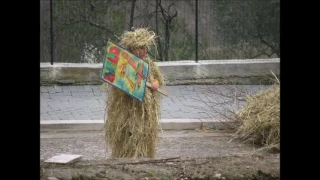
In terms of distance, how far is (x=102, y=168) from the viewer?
4266 millimetres

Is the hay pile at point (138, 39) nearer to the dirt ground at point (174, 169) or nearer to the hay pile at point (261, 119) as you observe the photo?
the dirt ground at point (174, 169)

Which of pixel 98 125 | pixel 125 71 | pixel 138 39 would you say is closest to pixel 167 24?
pixel 98 125

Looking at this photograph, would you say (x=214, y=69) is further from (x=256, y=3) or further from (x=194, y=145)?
(x=194, y=145)

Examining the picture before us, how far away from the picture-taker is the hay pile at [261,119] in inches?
305

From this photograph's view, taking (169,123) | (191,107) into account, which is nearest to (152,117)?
(169,123)

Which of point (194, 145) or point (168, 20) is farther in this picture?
point (168, 20)

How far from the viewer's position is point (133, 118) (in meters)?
6.21

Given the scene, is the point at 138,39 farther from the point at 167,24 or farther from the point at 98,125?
the point at 167,24

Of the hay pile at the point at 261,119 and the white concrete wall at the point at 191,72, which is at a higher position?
the white concrete wall at the point at 191,72

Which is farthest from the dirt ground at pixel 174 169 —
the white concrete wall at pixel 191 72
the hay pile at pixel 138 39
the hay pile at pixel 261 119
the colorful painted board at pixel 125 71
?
the white concrete wall at pixel 191 72

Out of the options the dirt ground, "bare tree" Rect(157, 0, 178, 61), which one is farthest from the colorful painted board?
"bare tree" Rect(157, 0, 178, 61)

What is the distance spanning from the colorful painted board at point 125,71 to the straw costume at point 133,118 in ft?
0.49

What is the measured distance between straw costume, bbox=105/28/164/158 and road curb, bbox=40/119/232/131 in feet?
9.37
